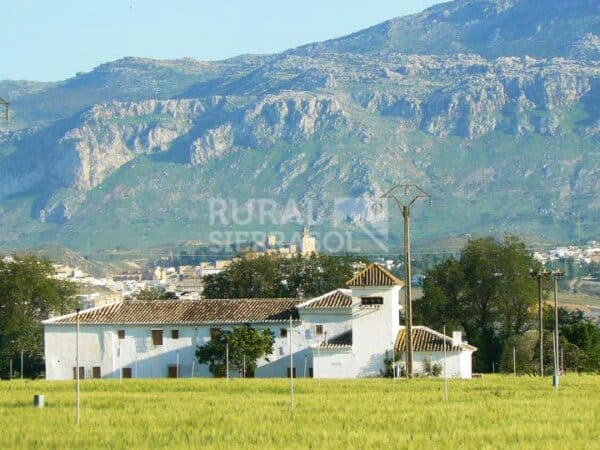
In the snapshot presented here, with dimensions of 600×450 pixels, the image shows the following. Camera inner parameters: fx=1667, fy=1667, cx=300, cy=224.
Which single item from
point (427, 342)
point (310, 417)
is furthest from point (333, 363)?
point (310, 417)

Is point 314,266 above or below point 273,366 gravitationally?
above

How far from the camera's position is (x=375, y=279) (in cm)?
8962

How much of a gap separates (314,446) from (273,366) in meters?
50.9

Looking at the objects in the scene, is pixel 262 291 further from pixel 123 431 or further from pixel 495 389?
pixel 123 431

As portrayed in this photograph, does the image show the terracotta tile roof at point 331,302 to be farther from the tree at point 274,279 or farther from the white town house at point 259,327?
the tree at point 274,279

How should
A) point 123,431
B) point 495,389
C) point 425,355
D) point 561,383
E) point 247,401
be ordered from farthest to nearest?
point 425,355
point 561,383
point 495,389
point 247,401
point 123,431

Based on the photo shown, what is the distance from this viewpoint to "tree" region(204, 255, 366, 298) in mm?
117875

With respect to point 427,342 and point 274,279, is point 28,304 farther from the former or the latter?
point 427,342

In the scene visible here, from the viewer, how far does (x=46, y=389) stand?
6500cm

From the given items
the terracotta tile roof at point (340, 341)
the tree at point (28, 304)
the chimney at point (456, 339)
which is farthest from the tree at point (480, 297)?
the tree at point (28, 304)

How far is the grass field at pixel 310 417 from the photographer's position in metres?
41.0

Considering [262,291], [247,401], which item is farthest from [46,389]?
[262,291]

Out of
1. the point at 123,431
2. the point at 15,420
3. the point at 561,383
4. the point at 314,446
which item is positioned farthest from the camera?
the point at 561,383

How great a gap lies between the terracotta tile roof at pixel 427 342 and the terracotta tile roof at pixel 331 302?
3.80m
